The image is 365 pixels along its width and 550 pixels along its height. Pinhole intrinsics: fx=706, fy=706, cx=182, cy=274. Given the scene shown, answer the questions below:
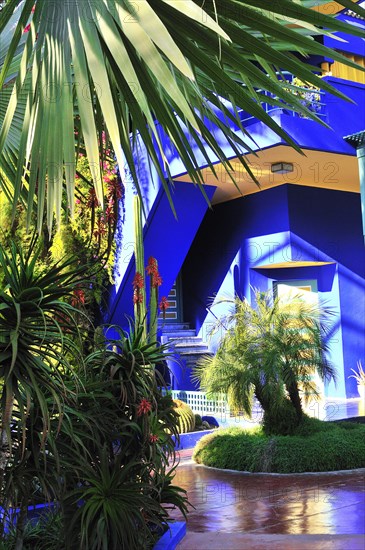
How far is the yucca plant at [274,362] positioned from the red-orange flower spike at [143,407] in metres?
4.24

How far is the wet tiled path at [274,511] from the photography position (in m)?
5.43

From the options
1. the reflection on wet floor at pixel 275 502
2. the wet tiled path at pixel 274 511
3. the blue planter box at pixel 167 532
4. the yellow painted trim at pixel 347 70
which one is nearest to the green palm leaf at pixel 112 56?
the blue planter box at pixel 167 532

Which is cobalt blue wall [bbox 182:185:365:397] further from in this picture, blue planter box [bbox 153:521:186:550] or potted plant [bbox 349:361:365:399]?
blue planter box [bbox 153:521:186:550]

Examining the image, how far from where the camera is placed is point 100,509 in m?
4.05

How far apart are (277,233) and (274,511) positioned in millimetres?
7174

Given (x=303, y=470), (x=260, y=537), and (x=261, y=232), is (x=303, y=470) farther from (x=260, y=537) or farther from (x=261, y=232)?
(x=261, y=232)

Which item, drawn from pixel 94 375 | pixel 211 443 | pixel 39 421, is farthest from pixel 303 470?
pixel 39 421

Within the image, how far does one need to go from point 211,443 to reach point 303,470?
1.44 metres

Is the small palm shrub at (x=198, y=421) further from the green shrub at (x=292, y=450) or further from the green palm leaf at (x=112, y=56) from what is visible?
the green palm leaf at (x=112, y=56)

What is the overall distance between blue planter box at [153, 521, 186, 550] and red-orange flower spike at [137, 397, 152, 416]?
90 centimetres

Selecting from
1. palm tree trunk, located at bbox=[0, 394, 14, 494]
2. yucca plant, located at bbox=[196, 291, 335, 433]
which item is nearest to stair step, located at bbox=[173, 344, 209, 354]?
yucca plant, located at bbox=[196, 291, 335, 433]

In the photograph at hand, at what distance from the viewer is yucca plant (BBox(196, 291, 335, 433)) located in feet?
28.0

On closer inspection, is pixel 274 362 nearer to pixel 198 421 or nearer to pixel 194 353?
pixel 198 421

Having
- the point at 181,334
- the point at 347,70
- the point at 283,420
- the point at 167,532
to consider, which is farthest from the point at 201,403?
the point at 347,70
